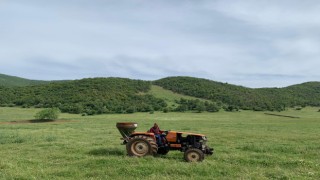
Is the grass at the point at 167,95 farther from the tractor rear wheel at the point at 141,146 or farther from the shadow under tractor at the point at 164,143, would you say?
the tractor rear wheel at the point at 141,146

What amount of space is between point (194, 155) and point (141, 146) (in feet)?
7.51

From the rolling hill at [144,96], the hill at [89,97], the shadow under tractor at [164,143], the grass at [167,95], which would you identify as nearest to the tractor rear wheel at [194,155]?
the shadow under tractor at [164,143]

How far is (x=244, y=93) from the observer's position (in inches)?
5079

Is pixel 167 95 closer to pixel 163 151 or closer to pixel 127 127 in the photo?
pixel 127 127

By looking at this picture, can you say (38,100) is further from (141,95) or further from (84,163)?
(84,163)

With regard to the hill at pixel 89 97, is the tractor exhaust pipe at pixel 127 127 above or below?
below

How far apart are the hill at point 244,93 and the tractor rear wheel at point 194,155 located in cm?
8226

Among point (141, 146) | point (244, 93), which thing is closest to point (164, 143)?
point (141, 146)

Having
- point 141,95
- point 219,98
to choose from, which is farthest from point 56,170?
point 219,98

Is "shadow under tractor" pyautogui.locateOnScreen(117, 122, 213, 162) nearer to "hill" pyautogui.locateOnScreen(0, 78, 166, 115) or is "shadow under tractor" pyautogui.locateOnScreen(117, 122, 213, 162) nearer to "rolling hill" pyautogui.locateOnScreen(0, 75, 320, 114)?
"hill" pyautogui.locateOnScreen(0, 78, 166, 115)

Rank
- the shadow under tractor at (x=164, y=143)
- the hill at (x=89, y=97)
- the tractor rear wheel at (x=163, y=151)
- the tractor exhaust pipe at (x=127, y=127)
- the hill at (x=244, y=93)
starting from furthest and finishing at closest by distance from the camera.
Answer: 1. the hill at (x=244, y=93)
2. the hill at (x=89, y=97)
3. the tractor exhaust pipe at (x=127, y=127)
4. the tractor rear wheel at (x=163, y=151)
5. the shadow under tractor at (x=164, y=143)

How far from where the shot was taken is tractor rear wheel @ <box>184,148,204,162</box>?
1392 cm

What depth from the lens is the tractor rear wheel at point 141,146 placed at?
1486 centimetres

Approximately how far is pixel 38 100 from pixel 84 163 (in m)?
88.2
